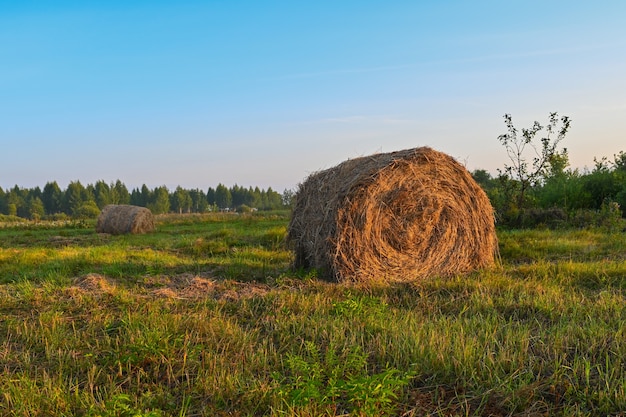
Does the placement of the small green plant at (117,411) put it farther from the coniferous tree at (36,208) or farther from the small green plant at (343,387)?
the coniferous tree at (36,208)

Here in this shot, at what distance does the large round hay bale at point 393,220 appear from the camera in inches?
255

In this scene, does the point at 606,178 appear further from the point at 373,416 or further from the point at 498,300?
the point at 373,416

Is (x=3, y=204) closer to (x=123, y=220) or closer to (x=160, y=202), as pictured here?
(x=160, y=202)

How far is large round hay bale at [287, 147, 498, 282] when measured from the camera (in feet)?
21.2

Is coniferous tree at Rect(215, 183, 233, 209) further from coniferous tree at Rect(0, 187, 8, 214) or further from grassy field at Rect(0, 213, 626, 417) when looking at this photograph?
grassy field at Rect(0, 213, 626, 417)

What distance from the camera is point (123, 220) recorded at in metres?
19.1

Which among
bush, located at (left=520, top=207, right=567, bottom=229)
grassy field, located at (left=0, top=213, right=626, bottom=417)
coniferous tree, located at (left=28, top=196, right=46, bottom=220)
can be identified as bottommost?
grassy field, located at (left=0, top=213, right=626, bottom=417)

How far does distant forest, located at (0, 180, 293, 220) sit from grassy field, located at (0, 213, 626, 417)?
69389mm

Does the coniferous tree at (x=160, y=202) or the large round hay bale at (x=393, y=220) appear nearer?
the large round hay bale at (x=393, y=220)

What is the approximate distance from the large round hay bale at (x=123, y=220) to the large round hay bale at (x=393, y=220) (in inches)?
532

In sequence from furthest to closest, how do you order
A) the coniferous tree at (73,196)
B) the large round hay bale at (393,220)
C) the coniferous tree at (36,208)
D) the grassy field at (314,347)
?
the coniferous tree at (73,196)
the coniferous tree at (36,208)
the large round hay bale at (393,220)
the grassy field at (314,347)

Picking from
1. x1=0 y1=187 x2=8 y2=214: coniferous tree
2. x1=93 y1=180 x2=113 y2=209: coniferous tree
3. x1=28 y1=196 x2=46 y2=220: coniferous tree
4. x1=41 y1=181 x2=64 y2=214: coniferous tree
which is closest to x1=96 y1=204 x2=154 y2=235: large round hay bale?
x1=28 y1=196 x2=46 y2=220: coniferous tree

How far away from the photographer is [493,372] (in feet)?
9.88

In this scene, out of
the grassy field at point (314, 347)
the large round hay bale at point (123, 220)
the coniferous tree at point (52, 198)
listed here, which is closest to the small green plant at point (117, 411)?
the grassy field at point (314, 347)
